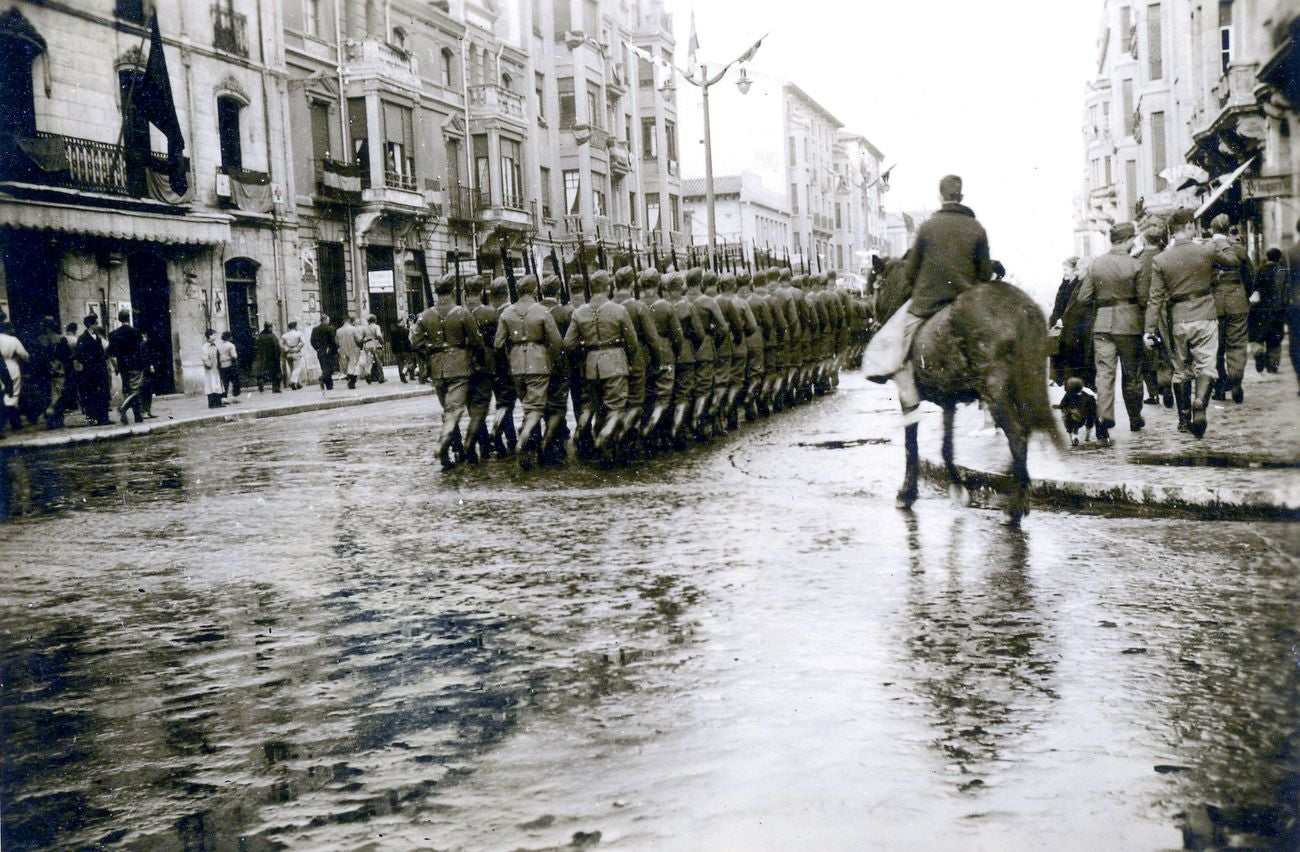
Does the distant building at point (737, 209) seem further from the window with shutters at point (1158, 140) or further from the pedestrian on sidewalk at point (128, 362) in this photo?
the pedestrian on sidewalk at point (128, 362)

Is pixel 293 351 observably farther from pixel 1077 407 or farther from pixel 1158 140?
pixel 1158 140

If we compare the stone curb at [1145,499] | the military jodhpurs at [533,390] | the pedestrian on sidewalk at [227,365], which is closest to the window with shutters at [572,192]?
the pedestrian on sidewalk at [227,365]

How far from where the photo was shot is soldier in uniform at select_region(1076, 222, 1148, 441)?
36.3 feet

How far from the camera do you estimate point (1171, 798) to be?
3.38 m

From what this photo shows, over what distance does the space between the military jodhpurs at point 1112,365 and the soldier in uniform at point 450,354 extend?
5850 millimetres

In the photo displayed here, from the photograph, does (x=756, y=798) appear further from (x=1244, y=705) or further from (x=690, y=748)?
(x=1244, y=705)

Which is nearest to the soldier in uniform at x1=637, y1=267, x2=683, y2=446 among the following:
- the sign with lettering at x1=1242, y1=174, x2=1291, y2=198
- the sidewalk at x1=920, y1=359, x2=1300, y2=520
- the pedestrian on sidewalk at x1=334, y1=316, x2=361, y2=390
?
the sidewalk at x1=920, y1=359, x2=1300, y2=520

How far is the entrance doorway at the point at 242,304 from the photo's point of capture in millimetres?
31516

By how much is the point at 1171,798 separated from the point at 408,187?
Answer: 38.2m

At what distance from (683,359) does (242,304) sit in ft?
70.1

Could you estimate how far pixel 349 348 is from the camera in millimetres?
32656

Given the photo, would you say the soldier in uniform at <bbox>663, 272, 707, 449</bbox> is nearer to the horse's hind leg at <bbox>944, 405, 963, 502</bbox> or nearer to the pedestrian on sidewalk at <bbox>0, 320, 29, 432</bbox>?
the horse's hind leg at <bbox>944, 405, 963, 502</bbox>

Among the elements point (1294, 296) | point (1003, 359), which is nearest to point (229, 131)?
point (1003, 359)


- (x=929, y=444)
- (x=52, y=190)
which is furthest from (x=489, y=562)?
(x=52, y=190)
